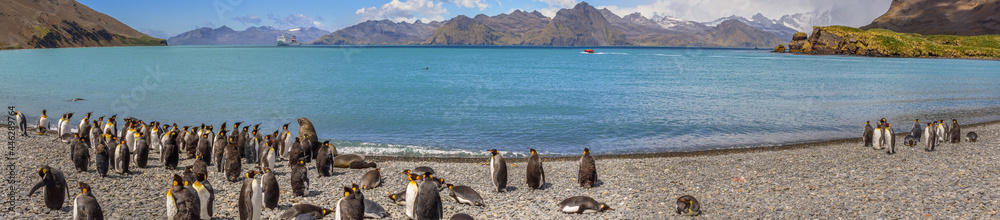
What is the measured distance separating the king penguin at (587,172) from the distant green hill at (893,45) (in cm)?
15169

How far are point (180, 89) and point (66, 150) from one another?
32.1 meters

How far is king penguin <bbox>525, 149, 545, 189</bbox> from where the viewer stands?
1320 centimetres

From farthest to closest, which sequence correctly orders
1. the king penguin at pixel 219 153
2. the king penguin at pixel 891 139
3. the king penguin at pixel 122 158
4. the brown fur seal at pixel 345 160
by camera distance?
the king penguin at pixel 891 139 < the brown fur seal at pixel 345 160 < the king penguin at pixel 219 153 < the king penguin at pixel 122 158

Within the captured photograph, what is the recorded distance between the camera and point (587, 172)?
13297 mm

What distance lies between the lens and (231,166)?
13617 millimetres

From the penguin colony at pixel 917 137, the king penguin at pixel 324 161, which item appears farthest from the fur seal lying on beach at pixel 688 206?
the penguin colony at pixel 917 137

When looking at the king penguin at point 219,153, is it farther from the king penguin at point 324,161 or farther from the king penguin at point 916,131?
the king penguin at point 916,131

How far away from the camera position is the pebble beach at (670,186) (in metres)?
11.0

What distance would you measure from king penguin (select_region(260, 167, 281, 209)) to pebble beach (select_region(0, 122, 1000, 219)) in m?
0.20

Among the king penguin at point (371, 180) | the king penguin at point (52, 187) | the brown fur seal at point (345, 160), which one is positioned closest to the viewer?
the king penguin at point (52, 187)

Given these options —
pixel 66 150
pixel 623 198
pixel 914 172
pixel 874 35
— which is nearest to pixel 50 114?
pixel 66 150

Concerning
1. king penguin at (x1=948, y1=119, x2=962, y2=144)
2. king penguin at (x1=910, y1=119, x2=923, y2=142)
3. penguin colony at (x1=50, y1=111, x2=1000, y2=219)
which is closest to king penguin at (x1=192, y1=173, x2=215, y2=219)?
penguin colony at (x1=50, y1=111, x2=1000, y2=219)

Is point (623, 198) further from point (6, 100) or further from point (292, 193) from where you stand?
point (6, 100)

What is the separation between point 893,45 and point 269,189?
530 ft
